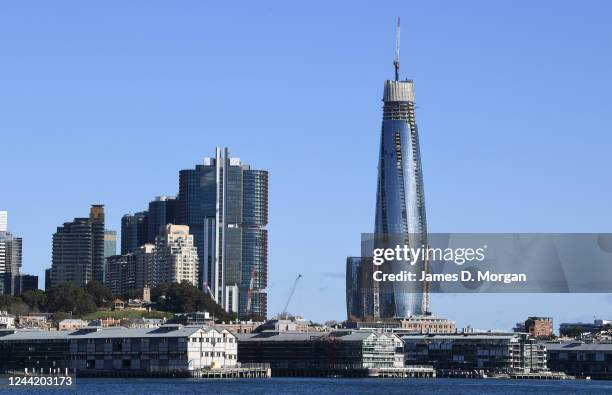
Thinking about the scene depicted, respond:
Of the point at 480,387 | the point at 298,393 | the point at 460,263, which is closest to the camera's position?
the point at 460,263

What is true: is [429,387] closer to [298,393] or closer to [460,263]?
[298,393]

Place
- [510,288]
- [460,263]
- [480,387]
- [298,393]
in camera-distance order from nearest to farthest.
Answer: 1. [460,263]
2. [298,393]
3. [510,288]
4. [480,387]

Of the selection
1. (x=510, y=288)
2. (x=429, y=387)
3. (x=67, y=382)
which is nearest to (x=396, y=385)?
(x=429, y=387)

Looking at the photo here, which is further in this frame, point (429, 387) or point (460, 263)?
point (429, 387)

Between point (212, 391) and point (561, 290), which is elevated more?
point (561, 290)

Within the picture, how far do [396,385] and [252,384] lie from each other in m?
16.4

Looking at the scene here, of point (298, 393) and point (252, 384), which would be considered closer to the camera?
point (298, 393)

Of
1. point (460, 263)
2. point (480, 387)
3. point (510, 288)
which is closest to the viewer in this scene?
point (460, 263)

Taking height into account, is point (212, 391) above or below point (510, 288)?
below

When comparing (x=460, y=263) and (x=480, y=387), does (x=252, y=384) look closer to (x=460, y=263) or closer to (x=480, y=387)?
(x=480, y=387)

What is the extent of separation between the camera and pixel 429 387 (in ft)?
596

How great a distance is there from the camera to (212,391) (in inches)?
6467

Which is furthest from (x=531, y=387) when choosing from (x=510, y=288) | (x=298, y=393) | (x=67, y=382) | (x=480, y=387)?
(x=67, y=382)

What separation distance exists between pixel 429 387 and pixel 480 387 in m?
8.04
